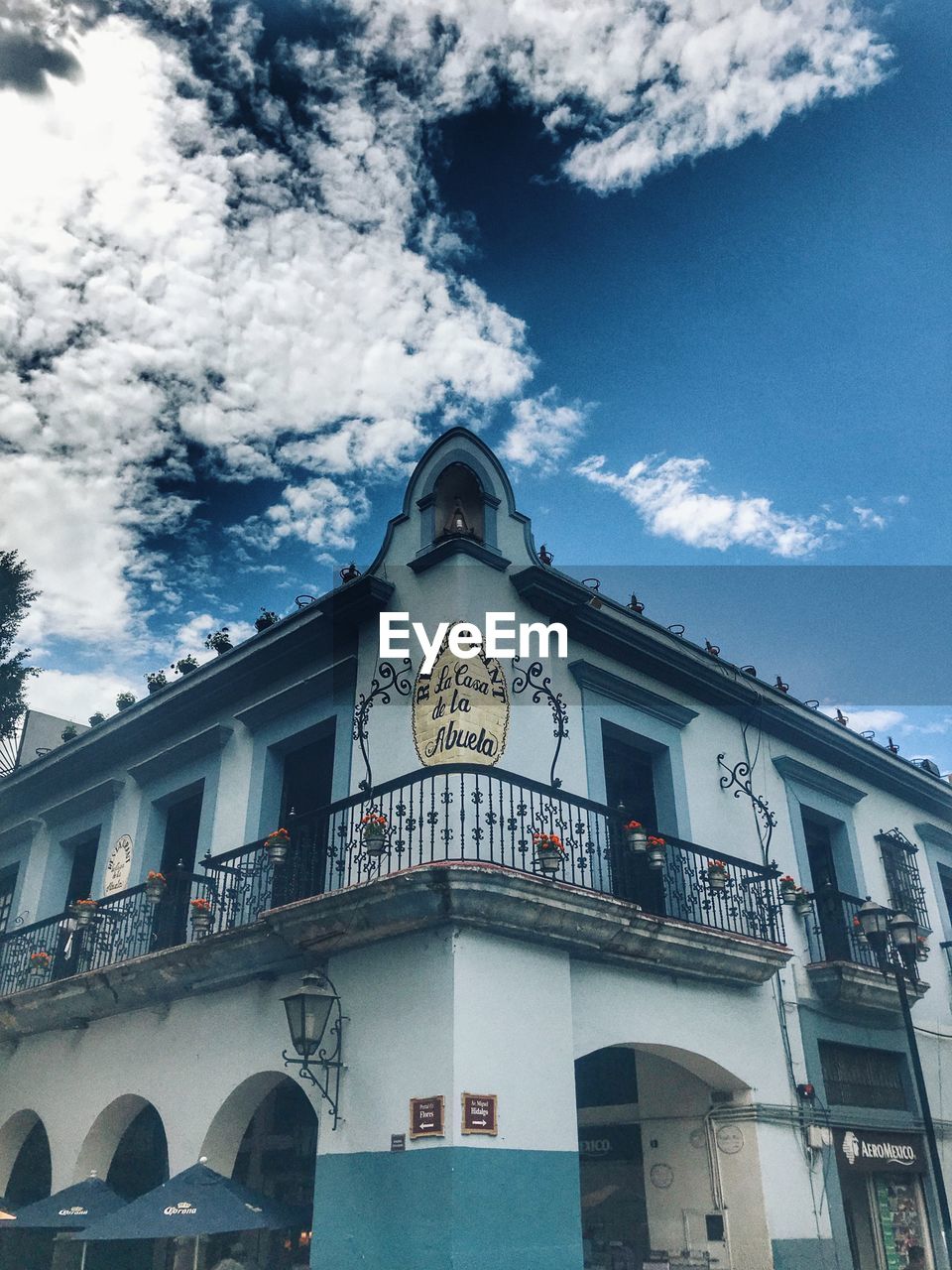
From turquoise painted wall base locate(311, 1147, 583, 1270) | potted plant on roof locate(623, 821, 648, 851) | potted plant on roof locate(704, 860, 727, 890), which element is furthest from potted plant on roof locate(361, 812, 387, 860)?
potted plant on roof locate(704, 860, 727, 890)

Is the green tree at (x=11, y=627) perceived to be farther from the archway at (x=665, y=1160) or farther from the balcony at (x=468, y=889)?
the archway at (x=665, y=1160)

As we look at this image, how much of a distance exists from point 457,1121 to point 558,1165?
45.3 inches

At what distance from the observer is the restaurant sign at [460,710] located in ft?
32.4

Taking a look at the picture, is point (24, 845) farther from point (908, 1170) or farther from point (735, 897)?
point (908, 1170)

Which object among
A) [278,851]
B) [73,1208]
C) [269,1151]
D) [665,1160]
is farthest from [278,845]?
[665,1160]

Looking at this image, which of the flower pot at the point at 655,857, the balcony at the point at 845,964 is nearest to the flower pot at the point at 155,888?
the flower pot at the point at 655,857

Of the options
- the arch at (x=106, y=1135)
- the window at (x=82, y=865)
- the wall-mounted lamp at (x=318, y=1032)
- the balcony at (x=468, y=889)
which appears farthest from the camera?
the window at (x=82, y=865)

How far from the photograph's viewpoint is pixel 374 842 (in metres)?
9.32

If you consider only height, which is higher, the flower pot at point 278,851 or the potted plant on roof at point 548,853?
the flower pot at point 278,851

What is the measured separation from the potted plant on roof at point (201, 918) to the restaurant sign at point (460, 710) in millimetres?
3026

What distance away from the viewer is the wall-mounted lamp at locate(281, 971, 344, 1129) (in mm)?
9094

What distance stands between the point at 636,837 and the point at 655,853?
313mm

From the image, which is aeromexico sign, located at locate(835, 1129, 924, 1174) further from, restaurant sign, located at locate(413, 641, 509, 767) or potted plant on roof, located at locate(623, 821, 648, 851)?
restaurant sign, located at locate(413, 641, 509, 767)

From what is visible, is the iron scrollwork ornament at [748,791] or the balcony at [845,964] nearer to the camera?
the balcony at [845,964]
